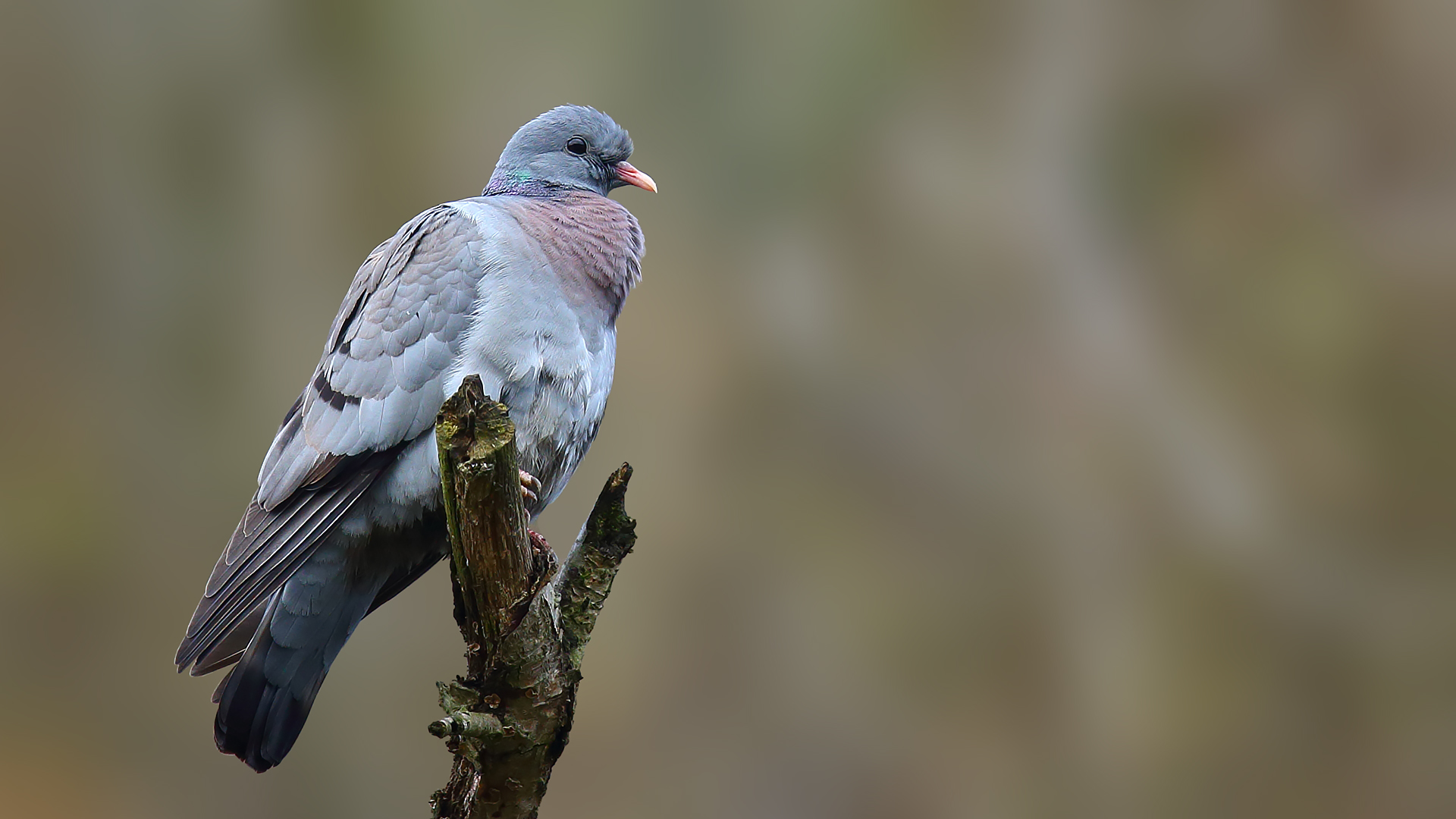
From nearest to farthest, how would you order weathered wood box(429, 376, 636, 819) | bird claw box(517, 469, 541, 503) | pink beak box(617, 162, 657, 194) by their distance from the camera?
weathered wood box(429, 376, 636, 819) < bird claw box(517, 469, 541, 503) < pink beak box(617, 162, 657, 194)

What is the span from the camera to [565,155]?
10.6 feet

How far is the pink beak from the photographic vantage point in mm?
3295

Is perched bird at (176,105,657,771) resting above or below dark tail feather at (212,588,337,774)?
above

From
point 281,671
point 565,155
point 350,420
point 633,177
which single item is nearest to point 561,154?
point 565,155

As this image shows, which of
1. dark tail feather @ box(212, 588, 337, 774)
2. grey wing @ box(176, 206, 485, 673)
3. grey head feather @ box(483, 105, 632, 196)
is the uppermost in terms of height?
grey head feather @ box(483, 105, 632, 196)

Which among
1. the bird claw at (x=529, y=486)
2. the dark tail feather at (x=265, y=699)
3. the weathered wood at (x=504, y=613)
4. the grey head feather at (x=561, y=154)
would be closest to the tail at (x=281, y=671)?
the dark tail feather at (x=265, y=699)

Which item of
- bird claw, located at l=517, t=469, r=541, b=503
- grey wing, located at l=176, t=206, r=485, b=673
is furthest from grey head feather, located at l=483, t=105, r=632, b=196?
bird claw, located at l=517, t=469, r=541, b=503

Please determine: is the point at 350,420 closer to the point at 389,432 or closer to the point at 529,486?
the point at 389,432

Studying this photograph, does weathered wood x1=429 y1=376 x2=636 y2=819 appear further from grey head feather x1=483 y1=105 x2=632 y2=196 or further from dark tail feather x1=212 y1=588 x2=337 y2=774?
grey head feather x1=483 y1=105 x2=632 y2=196

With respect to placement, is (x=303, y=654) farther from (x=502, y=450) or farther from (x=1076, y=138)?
(x=1076, y=138)

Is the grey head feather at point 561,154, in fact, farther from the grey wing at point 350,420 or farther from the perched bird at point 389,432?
the grey wing at point 350,420

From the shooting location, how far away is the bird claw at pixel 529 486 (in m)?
2.49

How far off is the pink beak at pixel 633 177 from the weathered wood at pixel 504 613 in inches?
58.9

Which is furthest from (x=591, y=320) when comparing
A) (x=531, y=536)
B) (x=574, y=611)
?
(x=574, y=611)
